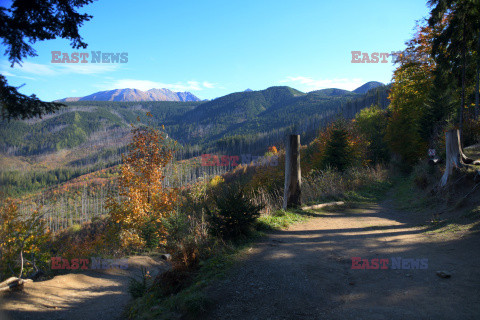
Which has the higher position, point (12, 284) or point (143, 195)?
point (143, 195)

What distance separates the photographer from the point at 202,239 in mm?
5707

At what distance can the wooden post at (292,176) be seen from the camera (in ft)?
28.9

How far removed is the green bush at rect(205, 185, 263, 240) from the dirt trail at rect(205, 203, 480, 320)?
0.59 meters

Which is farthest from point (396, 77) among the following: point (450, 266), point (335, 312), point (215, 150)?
point (215, 150)

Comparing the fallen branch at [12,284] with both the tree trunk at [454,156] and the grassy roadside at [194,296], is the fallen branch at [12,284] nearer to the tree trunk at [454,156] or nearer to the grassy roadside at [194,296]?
the grassy roadside at [194,296]

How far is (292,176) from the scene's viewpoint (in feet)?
28.8

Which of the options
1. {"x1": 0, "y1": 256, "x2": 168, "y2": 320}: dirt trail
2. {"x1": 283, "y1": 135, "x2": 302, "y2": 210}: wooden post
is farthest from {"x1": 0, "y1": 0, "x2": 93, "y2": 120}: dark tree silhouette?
{"x1": 283, "y1": 135, "x2": 302, "y2": 210}: wooden post

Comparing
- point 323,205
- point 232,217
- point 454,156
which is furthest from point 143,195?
point 454,156

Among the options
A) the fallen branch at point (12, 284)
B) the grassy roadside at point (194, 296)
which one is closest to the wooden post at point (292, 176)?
the grassy roadside at point (194, 296)

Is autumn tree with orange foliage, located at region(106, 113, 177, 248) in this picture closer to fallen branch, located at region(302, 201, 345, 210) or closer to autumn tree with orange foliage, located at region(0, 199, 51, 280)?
autumn tree with orange foliage, located at region(0, 199, 51, 280)

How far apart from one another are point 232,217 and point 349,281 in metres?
2.85

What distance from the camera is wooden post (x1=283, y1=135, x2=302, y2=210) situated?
347 inches

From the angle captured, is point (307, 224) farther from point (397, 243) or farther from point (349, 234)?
point (397, 243)

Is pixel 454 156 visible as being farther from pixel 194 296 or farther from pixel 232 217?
pixel 194 296
